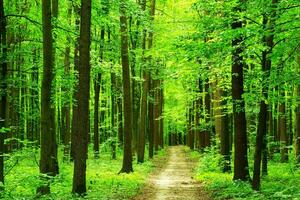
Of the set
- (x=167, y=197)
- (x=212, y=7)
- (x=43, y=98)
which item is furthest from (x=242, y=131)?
(x=43, y=98)

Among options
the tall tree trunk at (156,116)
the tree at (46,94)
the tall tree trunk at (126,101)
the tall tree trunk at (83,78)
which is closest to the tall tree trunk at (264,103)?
the tall tree trunk at (83,78)

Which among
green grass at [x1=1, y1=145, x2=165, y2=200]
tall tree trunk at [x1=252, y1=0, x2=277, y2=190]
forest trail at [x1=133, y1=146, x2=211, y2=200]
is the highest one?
tall tree trunk at [x1=252, y1=0, x2=277, y2=190]

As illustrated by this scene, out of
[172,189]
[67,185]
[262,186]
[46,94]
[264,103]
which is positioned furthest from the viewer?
[172,189]

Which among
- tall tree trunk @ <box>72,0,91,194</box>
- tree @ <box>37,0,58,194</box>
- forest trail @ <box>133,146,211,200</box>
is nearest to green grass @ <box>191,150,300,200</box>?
forest trail @ <box>133,146,211,200</box>

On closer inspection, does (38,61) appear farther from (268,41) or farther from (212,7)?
(268,41)

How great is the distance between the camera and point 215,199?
1355 cm

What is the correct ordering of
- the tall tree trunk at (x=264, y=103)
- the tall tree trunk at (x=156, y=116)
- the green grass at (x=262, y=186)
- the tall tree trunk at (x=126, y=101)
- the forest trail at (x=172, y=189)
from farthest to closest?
the tall tree trunk at (x=156, y=116) → the tall tree trunk at (x=126, y=101) → the forest trail at (x=172, y=189) → the tall tree trunk at (x=264, y=103) → the green grass at (x=262, y=186)

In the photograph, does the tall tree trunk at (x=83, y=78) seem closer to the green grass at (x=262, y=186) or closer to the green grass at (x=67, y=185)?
the green grass at (x=67, y=185)

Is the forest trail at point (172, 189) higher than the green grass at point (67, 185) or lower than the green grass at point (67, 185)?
lower

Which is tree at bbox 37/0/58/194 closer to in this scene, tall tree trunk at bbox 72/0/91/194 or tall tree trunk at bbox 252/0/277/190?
tall tree trunk at bbox 72/0/91/194

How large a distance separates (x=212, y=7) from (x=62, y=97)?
9413mm

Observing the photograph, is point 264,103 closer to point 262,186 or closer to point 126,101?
Answer: point 262,186

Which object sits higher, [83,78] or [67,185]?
[83,78]

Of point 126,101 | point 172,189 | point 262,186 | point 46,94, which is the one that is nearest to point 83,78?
point 46,94
